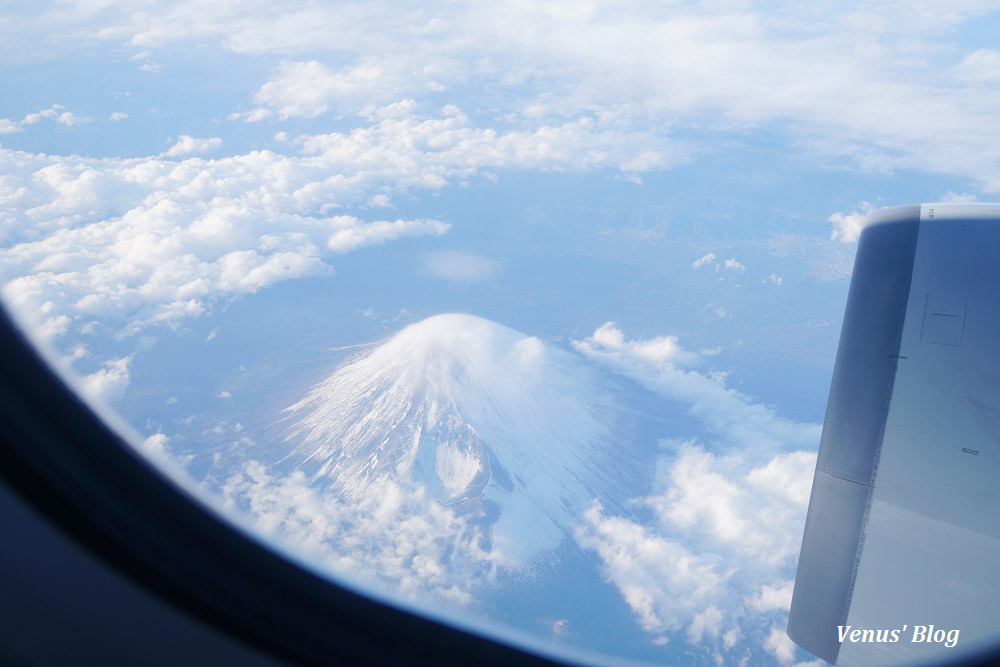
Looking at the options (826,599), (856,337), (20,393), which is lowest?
(826,599)

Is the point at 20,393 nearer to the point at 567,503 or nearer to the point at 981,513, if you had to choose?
the point at 981,513

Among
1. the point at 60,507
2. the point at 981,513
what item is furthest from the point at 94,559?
the point at 981,513

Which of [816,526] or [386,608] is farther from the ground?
[816,526]

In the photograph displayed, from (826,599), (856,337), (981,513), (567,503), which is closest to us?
(981,513)

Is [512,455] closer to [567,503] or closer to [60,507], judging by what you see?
[567,503]

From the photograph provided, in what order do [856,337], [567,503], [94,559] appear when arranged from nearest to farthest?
1. [94,559]
2. [856,337]
3. [567,503]

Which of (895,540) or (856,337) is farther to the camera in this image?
(856,337)

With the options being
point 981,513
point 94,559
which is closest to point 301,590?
point 94,559
